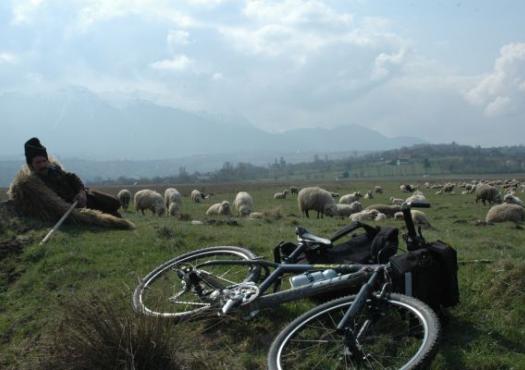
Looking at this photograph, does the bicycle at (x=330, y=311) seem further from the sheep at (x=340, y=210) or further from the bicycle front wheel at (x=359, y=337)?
the sheep at (x=340, y=210)

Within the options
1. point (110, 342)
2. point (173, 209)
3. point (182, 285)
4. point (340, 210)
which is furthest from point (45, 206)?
point (173, 209)

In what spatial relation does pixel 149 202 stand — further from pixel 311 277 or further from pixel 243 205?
pixel 311 277

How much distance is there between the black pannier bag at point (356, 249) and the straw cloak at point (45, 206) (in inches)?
244

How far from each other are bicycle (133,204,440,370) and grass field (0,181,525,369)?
1.12ft

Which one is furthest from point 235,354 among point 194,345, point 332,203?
point 332,203

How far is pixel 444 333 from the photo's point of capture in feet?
16.3

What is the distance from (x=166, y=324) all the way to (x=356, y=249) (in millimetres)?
2517

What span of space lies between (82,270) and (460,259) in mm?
5908

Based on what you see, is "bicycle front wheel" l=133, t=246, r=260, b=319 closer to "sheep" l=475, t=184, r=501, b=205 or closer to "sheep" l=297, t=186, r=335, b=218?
"sheep" l=297, t=186, r=335, b=218

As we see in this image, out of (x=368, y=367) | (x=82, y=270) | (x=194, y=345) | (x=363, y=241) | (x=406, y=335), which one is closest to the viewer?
(x=368, y=367)

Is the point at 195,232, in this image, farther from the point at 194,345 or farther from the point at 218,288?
the point at 194,345

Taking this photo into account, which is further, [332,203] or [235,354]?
[332,203]

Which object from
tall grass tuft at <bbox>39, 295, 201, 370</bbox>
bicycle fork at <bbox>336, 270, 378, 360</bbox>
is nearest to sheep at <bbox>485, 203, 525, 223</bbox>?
bicycle fork at <bbox>336, 270, 378, 360</bbox>

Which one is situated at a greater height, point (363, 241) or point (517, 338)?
point (363, 241)
